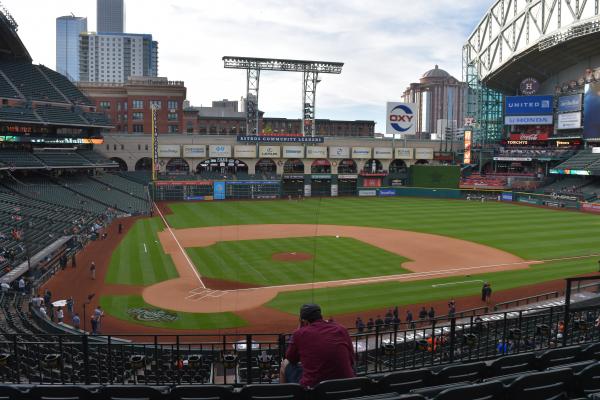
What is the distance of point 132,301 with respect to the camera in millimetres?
25797

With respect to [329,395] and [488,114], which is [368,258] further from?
[488,114]

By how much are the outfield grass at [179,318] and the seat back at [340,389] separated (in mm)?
17343

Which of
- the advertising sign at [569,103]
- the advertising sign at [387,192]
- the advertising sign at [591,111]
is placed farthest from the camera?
the advertising sign at [387,192]

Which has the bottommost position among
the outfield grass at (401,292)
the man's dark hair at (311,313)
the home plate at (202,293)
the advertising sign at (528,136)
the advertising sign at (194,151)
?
the home plate at (202,293)

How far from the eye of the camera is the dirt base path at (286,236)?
26234mm

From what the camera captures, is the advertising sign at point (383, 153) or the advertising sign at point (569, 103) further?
the advertising sign at point (383, 153)

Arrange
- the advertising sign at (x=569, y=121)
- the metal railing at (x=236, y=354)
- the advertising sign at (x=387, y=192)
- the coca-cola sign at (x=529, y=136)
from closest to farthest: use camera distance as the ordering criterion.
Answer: the metal railing at (x=236, y=354), the advertising sign at (x=569, y=121), the coca-cola sign at (x=529, y=136), the advertising sign at (x=387, y=192)

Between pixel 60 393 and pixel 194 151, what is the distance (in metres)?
78.4

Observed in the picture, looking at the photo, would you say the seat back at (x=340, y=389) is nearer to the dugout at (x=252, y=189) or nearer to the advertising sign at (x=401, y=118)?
the dugout at (x=252, y=189)

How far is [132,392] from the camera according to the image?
5984 millimetres

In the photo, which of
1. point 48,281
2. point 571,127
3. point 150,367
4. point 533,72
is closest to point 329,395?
point 150,367

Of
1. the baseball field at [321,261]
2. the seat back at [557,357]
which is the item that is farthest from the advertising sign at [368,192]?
the seat back at [557,357]

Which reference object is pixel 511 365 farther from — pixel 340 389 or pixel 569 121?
pixel 569 121

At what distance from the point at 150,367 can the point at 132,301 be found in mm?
11096
